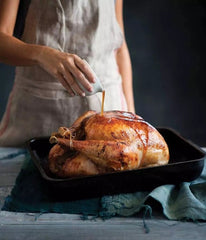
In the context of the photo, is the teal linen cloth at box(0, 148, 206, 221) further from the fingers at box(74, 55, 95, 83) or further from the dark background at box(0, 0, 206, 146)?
the dark background at box(0, 0, 206, 146)

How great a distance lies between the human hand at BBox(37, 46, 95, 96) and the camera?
100cm

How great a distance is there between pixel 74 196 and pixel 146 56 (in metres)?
1.84

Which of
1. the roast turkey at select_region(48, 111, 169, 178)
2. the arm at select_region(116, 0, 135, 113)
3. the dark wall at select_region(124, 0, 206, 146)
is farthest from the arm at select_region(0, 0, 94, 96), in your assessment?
the dark wall at select_region(124, 0, 206, 146)

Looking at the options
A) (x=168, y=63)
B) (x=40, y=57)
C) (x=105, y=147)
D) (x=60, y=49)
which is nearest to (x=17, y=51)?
(x=40, y=57)

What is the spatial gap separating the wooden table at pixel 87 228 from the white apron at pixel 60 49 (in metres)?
0.60

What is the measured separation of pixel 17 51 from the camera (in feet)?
3.87

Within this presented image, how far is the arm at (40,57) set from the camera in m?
1.01

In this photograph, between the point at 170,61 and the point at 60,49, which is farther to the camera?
the point at 170,61

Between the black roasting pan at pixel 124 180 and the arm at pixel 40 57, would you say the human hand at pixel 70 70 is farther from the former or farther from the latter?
the black roasting pan at pixel 124 180

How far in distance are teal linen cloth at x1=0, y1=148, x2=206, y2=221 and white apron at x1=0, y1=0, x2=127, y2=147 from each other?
45 cm

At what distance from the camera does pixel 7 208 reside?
2.81ft

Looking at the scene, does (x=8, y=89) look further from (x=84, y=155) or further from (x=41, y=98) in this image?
(x=84, y=155)

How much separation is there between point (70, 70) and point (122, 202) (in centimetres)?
38

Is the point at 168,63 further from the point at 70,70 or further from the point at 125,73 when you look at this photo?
the point at 70,70
